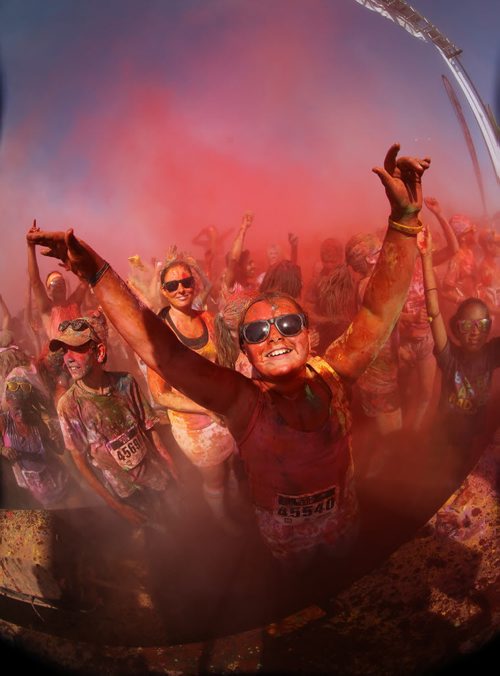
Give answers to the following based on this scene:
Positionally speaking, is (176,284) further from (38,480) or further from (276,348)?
(38,480)

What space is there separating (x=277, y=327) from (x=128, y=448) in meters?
1.76

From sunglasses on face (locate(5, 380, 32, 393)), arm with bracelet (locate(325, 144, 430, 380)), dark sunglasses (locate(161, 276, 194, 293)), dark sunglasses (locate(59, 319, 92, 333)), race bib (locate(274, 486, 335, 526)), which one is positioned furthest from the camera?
sunglasses on face (locate(5, 380, 32, 393))

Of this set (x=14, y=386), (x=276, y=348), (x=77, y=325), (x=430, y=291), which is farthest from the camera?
(x=14, y=386)

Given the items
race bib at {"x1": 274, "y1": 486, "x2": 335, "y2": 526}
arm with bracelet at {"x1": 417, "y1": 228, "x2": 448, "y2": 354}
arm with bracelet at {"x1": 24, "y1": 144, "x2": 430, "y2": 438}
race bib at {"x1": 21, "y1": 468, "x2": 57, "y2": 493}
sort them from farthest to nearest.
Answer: race bib at {"x1": 21, "y1": 468, "x2": 57, "y2": 493}, arm with bracelet at {"x1": 417, "y1": 228, "x2": 448, "y2": 354}, race bib at {"x1": 274, "y1": 486, "x2": 335, "y2": 526}, arm with bracelet at {"x1": 24, "y1": 144, "x2": 430, "y2": 438}

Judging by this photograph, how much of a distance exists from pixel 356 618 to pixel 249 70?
3464 millimetres

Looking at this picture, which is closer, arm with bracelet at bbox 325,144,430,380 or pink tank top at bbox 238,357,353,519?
arm with bracelet at bbox 325,144,430,380

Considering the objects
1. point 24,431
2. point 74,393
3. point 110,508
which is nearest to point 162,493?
point 110,508

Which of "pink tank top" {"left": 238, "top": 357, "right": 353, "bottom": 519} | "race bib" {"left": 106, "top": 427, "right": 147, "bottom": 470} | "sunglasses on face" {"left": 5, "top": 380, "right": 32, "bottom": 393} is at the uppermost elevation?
"pink tank top" {"left": 238, "top": 357, "right": 353, "bottom": 519}

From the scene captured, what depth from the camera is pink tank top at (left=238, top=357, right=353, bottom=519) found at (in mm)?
1831

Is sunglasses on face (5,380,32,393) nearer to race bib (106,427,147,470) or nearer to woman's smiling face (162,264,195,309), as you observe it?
race bib (106,427,147,470)

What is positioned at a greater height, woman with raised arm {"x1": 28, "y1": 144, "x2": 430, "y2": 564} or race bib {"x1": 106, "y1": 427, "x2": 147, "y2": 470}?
woman with raised arm {"x1": 28, "y1": 144, "x2": 430, "y2": 564}

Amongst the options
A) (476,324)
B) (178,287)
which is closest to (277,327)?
(178,287)

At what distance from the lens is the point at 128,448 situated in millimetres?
2795

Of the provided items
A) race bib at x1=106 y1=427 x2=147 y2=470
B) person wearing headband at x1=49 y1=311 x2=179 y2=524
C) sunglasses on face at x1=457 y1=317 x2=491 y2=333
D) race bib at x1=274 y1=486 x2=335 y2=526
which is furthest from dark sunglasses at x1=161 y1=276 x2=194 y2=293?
sunglasses on face at x1=457 y1=317 x2=491 y2=333
